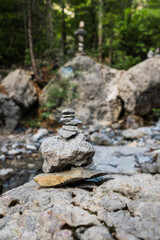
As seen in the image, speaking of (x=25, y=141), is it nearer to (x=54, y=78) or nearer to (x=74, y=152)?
(x=54, y=78)

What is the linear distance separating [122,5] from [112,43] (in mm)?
4031

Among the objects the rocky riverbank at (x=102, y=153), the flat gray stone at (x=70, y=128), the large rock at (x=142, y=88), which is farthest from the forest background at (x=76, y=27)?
the flat gray stone at (x=70, y=128)

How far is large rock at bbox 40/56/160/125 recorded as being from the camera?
1002 cm

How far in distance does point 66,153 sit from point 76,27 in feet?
41.0

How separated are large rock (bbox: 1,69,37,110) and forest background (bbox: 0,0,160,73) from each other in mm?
1565

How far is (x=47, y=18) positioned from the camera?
1345 cm

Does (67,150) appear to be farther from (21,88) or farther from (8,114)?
(21,88)

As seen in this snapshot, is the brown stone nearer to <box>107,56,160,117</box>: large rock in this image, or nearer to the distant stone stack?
the distant stone stack

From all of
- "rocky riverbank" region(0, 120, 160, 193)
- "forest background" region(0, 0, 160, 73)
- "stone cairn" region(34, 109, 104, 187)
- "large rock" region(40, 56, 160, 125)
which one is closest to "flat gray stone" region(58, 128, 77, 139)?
"stone cairn" region(34, 109, 104, 187)

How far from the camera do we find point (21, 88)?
10.2 meters

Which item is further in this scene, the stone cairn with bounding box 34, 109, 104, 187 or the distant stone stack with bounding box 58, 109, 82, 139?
the distant stone stack with bounding box 58, 109, 82, 139

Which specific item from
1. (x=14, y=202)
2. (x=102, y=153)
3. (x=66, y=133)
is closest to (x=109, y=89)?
(x=102, y=153)

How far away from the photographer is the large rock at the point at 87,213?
1.90 meters

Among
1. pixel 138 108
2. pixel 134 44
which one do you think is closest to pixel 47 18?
pixel 134 44
